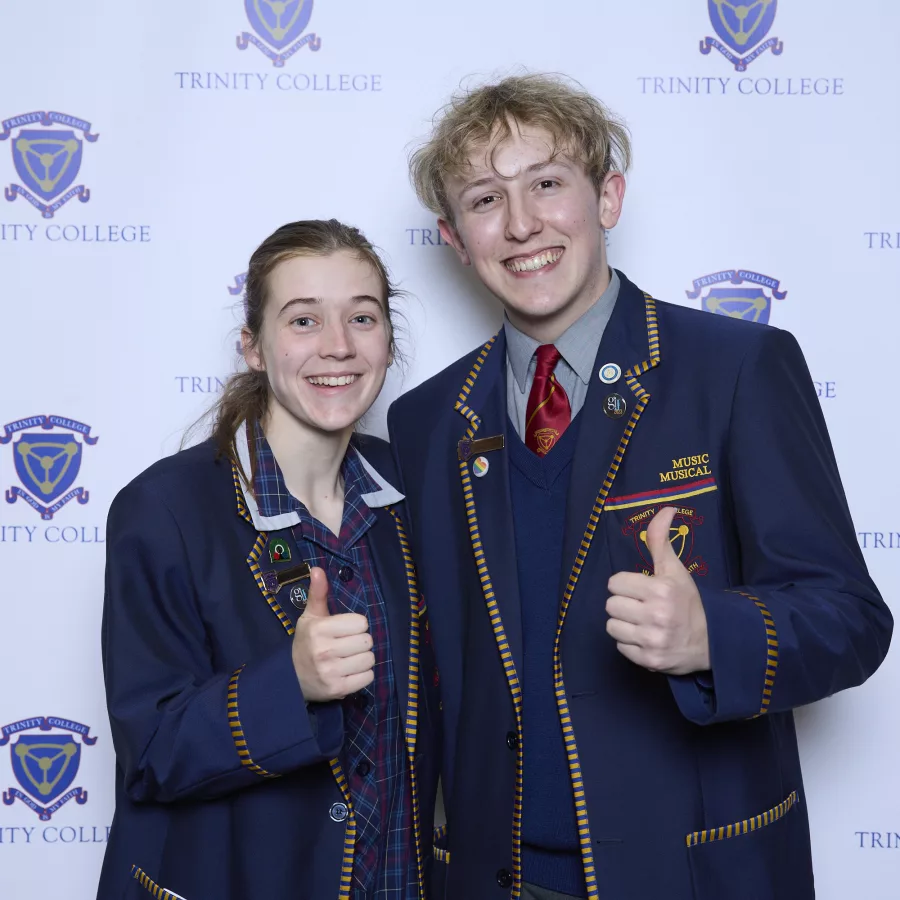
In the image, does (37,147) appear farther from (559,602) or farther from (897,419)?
(897,419)

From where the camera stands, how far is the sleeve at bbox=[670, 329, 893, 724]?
141 cm

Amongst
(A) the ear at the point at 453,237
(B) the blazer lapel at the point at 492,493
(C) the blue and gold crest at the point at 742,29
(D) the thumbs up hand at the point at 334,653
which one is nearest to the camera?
(D) the thumbs up hand at the point at 334,653


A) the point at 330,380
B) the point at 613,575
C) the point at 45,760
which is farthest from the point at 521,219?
the point at 45,760

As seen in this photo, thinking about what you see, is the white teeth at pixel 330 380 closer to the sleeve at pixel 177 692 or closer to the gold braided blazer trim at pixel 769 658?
the sleeve at pixel 177 692

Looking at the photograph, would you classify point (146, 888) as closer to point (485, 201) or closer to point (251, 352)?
point (251, 352)

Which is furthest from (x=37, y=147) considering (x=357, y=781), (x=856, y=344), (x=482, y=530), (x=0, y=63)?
(x=856, y=344)

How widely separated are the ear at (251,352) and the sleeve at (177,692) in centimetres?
33

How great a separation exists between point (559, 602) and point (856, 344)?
1.16 metres

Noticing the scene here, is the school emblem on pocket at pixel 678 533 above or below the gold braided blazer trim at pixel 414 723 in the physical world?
above

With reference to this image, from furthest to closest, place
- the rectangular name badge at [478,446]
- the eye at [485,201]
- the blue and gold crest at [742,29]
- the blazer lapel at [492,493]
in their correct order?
the blue and gold crest at [742,29]
the eye at [485,201]
the rectangular name badge at [478,446]
the blazer lapel at [492,493]

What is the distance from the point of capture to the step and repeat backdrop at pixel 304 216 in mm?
2344

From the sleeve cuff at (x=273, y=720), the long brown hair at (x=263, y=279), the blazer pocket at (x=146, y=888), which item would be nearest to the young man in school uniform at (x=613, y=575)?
the long brown hair at (x=263, y=279)

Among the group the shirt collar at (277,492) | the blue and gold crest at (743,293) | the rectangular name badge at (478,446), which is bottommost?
the shirt collar at (277,492)

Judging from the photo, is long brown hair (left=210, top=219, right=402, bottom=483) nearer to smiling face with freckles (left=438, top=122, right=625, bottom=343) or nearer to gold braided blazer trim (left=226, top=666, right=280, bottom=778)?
smiling face with freckles (left=438, top=122, right=625, bottom=343)
